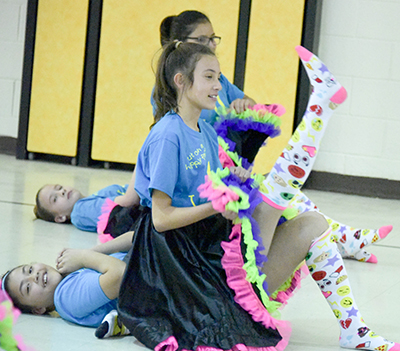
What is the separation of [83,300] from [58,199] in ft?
4.79

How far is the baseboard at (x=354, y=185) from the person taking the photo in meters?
4.62

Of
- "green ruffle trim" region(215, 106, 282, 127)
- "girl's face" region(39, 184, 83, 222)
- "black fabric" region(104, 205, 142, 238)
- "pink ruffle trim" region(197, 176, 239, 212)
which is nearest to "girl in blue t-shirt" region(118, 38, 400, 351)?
"pink ruffle trim" region(197, 176, 239, 212)

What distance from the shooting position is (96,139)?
15.7 feet

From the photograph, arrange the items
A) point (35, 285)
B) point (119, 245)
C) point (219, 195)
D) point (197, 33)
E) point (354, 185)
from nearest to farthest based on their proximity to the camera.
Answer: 1. point (219, 195)
2. point (35, 285)
3. point (119, 245)
4. point (197, 33)
5. point (354, 185)

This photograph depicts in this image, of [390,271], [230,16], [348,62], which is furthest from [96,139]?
[390,271]

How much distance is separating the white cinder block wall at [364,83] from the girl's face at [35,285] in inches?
126

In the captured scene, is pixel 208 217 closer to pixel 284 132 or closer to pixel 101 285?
pixel 101 285

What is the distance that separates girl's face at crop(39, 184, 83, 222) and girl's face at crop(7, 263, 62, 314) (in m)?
1.28

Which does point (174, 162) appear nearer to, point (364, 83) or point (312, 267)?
point (312, 267)

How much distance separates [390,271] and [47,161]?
311 cm

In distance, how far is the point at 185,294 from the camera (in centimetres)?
157

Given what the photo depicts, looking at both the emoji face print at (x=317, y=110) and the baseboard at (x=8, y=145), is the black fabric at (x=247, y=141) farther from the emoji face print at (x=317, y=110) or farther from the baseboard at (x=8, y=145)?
the baseboard at (x=8, y=145)

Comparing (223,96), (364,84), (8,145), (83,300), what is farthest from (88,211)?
(364,84)

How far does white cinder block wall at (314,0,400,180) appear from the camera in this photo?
451 cm
